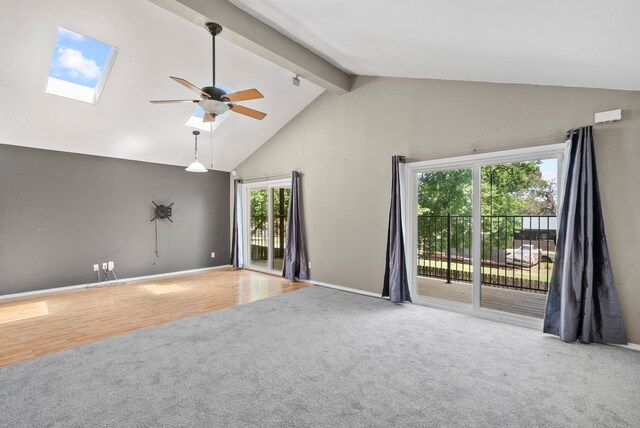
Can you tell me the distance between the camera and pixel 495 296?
439 cm

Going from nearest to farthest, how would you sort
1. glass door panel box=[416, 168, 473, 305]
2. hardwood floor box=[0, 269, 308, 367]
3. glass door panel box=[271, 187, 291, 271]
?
hardwood floor box=[0, 269, 308, 367] → glass door panel box=[416, 168, 473, 305] → glass door panel box=[271, 187, 291, 271]

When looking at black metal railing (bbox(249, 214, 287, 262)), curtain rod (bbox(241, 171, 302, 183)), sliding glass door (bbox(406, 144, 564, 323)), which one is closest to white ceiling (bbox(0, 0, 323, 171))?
curtain rod (bbox(241, 171, 302, 183))

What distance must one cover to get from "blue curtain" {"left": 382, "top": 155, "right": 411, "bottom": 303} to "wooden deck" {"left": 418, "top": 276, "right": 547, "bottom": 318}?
0.49 metres

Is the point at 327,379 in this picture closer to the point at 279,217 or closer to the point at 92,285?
the point at 279,217

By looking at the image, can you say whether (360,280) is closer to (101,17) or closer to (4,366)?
(4,366)

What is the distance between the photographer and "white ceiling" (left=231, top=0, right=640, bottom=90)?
1898 millimetres

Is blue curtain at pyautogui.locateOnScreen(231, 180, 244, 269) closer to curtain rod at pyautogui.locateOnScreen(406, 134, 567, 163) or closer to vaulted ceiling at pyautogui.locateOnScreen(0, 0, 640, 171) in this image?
vaulted ceiling at pyautogui.locateOnScreen(0, 0, 640, 171)

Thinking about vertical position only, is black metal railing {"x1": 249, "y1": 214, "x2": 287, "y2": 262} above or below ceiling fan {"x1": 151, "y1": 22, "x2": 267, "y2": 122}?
below

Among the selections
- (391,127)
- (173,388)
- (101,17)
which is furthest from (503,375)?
(101,17)

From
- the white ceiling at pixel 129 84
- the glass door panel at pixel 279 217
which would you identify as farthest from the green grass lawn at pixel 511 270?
the white ceiling at pixel 129 84

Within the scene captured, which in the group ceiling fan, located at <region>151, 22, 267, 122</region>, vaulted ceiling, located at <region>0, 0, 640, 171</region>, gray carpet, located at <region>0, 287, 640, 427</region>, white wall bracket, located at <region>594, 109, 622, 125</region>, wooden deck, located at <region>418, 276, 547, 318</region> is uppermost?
vaulted ceiling, located at <region>0, 0, 640, 171</region>

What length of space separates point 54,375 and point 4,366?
0.58 metres

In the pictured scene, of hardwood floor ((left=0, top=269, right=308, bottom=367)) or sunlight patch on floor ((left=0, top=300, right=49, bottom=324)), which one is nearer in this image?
hardwood floor ((left=0, top=269, right=308, bottom=367))

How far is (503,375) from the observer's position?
Answer: 2.42 m
